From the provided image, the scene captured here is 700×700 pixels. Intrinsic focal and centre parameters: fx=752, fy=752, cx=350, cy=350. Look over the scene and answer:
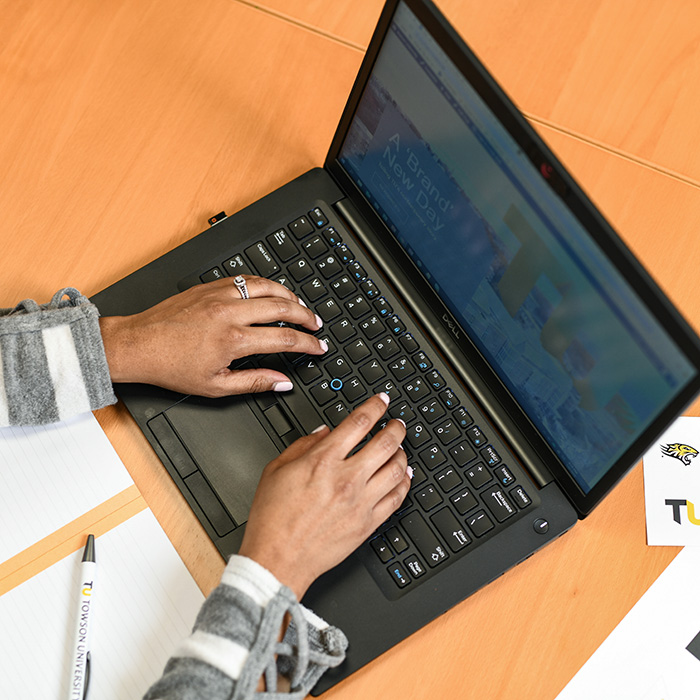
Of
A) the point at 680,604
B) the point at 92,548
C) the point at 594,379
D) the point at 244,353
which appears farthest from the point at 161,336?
the point at 680,604

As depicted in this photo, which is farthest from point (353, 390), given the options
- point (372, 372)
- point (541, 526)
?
point (541, 526)

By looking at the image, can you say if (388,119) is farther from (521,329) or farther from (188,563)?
(188,563)

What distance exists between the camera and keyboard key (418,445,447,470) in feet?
2.53

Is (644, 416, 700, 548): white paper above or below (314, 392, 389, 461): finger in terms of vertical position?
below

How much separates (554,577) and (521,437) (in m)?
0.15

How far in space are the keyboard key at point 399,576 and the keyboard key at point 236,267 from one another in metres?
0.36

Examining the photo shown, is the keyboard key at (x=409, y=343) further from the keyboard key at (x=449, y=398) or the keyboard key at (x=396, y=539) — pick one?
the keyboard key at (x=396, y=539)

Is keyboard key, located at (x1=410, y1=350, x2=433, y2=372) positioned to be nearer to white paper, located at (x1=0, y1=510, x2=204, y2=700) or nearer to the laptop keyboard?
the laptop keyboard

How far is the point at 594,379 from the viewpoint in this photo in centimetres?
67

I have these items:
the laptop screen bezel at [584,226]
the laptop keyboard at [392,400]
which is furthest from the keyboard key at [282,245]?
the laptop screen bezel at [584,226]

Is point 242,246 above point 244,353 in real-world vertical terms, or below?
above

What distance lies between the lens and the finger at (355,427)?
739mm

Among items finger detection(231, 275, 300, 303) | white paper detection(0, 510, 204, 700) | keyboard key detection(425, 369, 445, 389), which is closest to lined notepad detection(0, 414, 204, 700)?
white paper detection(0, 510, 204, 700)

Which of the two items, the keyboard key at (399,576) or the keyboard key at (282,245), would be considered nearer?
the keyboard key at (399,576)
